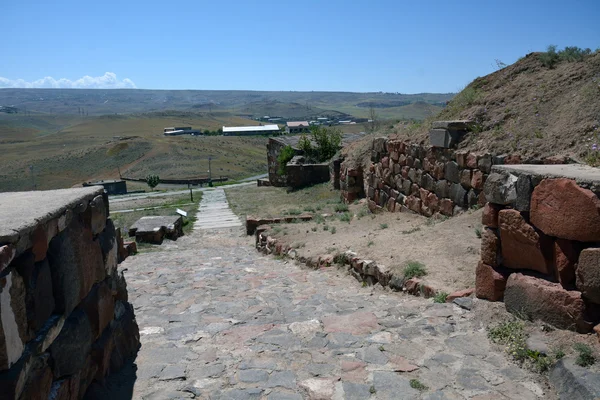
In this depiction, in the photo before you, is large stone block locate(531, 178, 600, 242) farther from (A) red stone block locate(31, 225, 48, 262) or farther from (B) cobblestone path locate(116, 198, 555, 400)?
(A) red stone block locate(31, 225, 48, 262)

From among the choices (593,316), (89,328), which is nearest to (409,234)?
(593,316)

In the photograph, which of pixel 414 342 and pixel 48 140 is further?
pixel 48 140

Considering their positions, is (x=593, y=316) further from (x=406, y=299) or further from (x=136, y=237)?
(x=136, y=237)

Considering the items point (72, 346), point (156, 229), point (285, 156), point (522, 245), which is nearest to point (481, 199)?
point (522, 245)

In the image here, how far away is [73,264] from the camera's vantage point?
292cm

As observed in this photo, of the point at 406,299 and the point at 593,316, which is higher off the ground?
the point at 593,316

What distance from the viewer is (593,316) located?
3.32m

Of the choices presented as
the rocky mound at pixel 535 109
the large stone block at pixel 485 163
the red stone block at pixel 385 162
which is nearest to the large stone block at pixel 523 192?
the rocky mound at pixel 535 109

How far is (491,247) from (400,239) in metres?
3.36

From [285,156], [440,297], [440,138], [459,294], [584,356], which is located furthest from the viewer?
[285,156]

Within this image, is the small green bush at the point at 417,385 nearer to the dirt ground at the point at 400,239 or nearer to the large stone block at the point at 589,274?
the large stone block at the point at 589,274

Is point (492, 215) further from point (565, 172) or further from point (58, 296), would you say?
point (58, 296)

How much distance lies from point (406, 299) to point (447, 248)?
133 centimetres

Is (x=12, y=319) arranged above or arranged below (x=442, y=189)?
above
